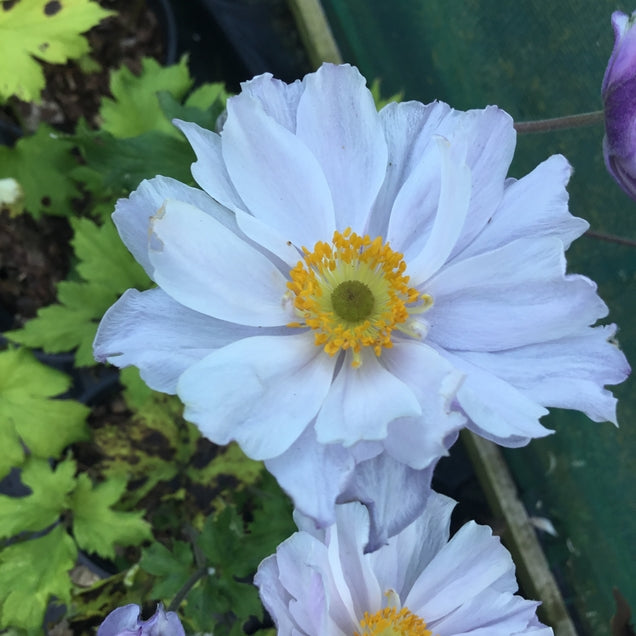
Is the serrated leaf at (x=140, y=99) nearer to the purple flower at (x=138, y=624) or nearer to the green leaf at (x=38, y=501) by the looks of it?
the green leaf at (x=38, y=501)

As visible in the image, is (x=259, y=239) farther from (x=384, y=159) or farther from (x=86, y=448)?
(x=86, y=448)

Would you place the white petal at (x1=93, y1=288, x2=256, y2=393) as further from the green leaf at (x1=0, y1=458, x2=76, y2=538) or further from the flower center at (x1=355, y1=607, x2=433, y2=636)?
the green leaf at (x1=0, y1=458, x2=76, y2=538)

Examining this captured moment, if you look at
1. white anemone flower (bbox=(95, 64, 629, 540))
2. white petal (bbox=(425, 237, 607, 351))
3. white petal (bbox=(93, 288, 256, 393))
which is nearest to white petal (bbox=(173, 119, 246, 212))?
white anemone flower (bbox=(95, 64, 629, 540))

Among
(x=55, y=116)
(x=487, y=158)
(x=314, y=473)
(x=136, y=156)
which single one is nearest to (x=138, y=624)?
(x=314, y=473)

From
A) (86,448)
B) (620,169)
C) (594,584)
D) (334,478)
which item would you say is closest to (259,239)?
(334,478)

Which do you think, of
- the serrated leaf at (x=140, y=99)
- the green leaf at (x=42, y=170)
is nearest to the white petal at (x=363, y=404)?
the serrated leaf at (x=140, y=99)

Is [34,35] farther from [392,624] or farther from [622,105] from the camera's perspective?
[392,624]

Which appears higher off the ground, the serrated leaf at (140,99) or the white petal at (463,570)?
the serrated leaf at (140,99)
